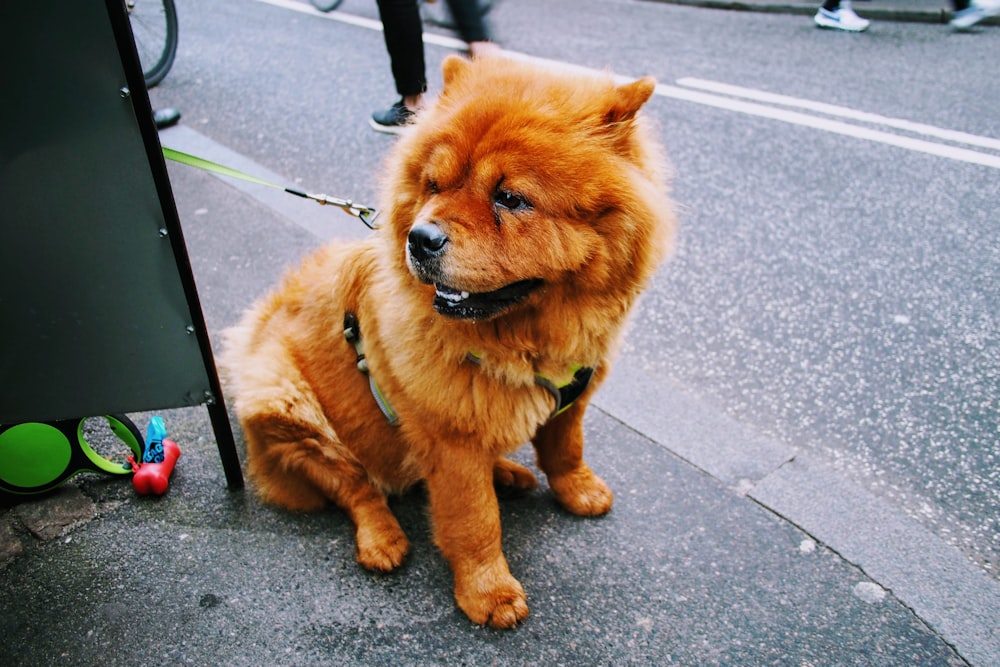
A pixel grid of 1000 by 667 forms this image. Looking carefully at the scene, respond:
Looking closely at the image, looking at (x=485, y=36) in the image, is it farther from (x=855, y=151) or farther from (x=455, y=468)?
(x=455, y=468)

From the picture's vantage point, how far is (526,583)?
2.45 m

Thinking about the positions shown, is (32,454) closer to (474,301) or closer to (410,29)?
(474,301)

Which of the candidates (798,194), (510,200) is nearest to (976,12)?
(798,194)

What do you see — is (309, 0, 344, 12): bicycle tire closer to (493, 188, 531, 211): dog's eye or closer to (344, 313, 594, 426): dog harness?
(344, 313, 594, 426): dog harness

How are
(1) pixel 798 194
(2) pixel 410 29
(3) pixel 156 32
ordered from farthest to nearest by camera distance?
(3) pixel 156 32 < (2) pixel 410 29 < (1) pixel 798 194

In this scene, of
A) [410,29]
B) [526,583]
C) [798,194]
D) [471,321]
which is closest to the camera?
[471,321]

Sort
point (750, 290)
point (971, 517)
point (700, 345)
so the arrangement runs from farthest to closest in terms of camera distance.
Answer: point (750, 290) < point (700, 345) < point (971, 517)

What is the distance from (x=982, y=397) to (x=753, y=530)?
4.42 ft

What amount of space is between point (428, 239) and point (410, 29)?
355cm

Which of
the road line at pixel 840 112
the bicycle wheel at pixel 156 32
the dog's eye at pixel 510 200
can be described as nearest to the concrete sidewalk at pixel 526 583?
the dog's eye at pixel 510 200

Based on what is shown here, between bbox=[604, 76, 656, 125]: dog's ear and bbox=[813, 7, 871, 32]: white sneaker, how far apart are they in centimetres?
691

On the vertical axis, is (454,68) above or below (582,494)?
above

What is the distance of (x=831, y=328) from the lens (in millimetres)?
3713

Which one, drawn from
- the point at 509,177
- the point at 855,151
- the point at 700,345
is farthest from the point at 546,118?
the point at 855,151
